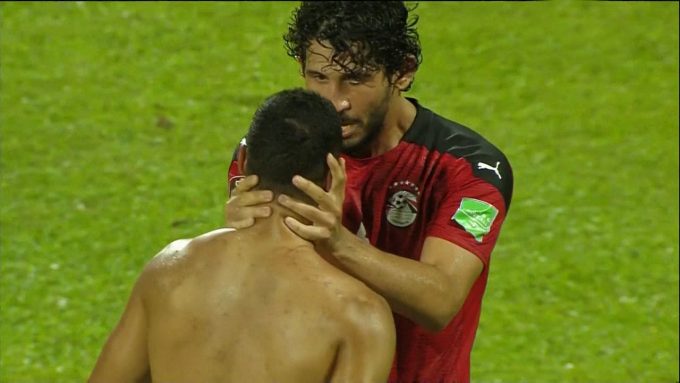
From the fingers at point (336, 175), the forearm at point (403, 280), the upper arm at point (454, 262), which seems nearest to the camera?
the fingers at point (336, 175)

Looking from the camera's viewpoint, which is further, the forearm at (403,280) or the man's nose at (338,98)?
the man's nose at (338,98)

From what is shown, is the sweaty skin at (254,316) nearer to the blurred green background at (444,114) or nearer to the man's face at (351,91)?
the man's face at (351,91)

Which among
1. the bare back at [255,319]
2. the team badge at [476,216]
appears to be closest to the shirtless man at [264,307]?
the bare back at [255,319]

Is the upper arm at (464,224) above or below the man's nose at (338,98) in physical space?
below

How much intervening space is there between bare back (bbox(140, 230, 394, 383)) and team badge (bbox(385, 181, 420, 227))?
1194 mm

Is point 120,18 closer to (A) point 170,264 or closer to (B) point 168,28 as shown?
(B) point 168,28

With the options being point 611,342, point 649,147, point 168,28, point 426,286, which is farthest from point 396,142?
point 168,28

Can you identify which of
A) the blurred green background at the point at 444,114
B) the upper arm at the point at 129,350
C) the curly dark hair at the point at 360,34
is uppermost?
the curly dark hair at the point at 360,34

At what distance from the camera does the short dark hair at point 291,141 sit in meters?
4.77

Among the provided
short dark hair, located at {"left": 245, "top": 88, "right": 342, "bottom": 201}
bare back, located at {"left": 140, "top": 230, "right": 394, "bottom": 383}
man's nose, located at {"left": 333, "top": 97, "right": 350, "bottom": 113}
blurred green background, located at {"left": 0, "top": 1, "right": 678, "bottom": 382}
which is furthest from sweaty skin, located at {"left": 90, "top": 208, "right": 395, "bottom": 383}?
blurred green background, located at {"left": 0, "top": 1, "right": 678, "bottom": 382}

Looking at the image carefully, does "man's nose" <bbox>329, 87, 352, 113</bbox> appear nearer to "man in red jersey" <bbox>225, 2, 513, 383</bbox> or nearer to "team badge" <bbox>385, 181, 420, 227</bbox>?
"man in red jersey" <bbox>225, 2, 513, 383</bbox>

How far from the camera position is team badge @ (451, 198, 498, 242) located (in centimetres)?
566

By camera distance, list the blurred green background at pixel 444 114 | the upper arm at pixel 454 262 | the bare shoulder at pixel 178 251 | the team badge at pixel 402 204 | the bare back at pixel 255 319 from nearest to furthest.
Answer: the bare back at pixel 255 319 < the bare shoulder at pixel 178 251 < the upper arm at pixel 454 262 < the team badge at pixel 402 204 < the blurred green background at pixel 444 114

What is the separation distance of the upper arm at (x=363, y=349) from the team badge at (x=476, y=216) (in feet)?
3.42
